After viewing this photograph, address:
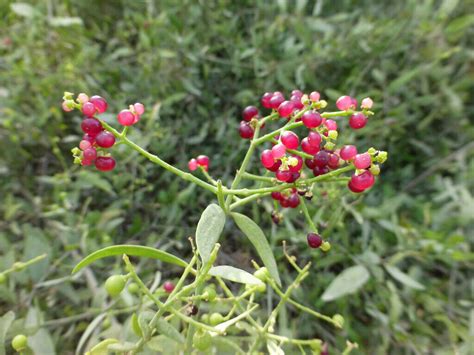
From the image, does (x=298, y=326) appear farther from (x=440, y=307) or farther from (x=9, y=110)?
(x=9, y=110)

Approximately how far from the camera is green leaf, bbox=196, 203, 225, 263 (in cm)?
67

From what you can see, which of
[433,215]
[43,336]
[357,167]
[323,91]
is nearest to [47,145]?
[43,336]

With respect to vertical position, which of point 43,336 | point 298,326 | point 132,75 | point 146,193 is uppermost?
point 132,75

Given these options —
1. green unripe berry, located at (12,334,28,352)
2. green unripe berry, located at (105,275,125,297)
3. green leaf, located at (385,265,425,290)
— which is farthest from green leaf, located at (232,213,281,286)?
green leaf, located at (385,265,425,290)

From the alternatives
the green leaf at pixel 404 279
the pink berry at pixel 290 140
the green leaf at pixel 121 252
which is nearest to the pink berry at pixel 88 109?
the green leaf at pixel 121 252

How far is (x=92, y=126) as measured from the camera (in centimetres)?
79

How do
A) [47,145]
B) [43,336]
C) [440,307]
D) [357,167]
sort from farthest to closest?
[47,145], [440,307], [43,336], [357,167]

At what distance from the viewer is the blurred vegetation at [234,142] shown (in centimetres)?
149

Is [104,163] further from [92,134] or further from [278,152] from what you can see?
[278,152]

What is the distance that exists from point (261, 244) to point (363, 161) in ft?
0.79

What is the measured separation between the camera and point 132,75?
189 centimetres

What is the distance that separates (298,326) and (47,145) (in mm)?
1283

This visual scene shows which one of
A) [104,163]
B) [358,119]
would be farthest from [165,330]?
[358,119]

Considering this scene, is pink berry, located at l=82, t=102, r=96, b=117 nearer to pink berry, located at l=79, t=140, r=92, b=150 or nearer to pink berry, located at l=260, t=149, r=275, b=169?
pink berry, located at l=79, t=140, r=92, b=150
